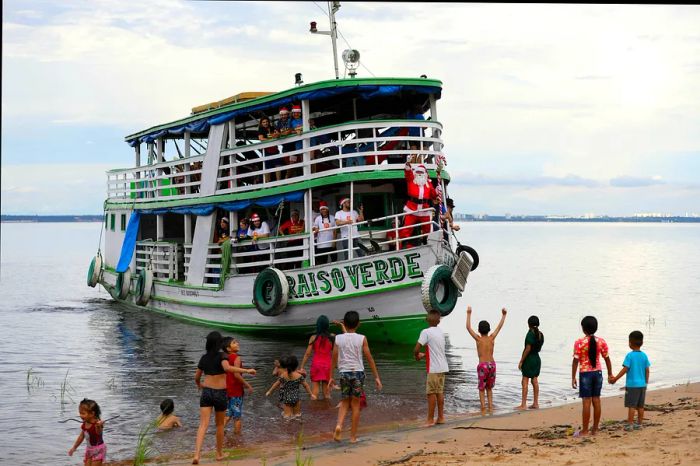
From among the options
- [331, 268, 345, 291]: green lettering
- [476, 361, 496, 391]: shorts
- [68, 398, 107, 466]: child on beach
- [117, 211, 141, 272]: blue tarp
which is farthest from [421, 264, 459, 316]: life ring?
[117, 211, 141, 272]: blue tarp

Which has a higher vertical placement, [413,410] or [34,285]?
[34,285]

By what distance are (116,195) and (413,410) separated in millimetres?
16166

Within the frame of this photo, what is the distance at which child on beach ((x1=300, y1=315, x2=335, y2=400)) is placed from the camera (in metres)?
11.7

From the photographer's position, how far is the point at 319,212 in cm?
1738

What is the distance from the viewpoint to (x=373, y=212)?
17.7 meters

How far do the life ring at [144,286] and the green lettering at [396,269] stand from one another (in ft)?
30.4

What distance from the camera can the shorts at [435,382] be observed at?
10.4 m

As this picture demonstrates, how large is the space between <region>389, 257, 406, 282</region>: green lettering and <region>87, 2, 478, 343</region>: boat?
2cm

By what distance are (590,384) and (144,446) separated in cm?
496

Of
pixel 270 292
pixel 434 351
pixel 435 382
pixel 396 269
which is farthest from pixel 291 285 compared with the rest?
pixel 434 351

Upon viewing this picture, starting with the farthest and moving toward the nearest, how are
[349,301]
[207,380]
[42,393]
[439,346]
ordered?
[349,301], [42,393], [439,346], [207,380]

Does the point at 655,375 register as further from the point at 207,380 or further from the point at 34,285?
the point at 34,285

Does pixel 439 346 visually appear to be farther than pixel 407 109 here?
No

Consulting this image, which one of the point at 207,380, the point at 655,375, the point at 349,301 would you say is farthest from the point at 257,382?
the point at 655,375
